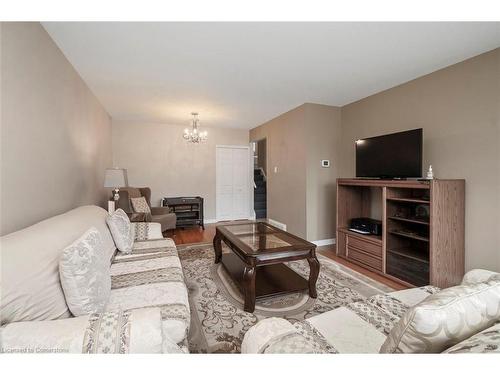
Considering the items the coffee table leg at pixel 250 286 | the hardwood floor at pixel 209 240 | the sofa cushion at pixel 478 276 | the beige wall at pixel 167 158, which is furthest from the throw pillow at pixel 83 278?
the beige wall at pixel 167 158

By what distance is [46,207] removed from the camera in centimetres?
192

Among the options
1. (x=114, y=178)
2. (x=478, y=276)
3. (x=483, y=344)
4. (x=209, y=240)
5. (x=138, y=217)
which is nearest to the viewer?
(x=483, y=344)

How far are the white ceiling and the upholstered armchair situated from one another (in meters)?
1.59

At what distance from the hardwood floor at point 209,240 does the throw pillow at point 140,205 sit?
69 cm

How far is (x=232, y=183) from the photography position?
591 cm

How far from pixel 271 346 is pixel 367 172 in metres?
2.91

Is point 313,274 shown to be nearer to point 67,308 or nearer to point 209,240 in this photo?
point 67,308

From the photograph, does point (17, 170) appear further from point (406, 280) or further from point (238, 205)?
point (238, 205)

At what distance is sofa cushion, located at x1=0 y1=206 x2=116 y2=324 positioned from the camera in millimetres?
905

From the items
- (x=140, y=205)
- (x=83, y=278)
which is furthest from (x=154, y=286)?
(x=140, y=205)

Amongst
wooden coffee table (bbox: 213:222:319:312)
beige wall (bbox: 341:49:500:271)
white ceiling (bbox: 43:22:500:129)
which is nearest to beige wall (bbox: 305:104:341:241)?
white ceiling (bbox: 43:22:500:129)

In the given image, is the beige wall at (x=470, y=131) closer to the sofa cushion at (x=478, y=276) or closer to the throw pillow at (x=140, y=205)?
the sofa cushion at (x=478, y=276)

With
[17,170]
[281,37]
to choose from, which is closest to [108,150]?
[17,170]

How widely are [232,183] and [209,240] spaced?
209cm
